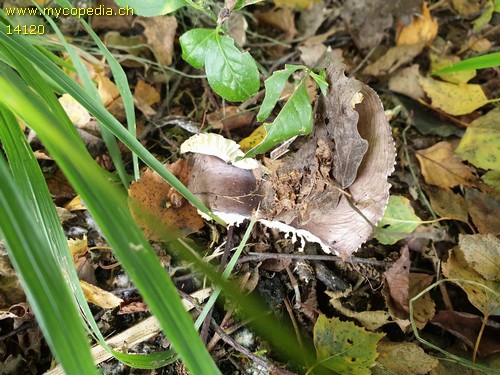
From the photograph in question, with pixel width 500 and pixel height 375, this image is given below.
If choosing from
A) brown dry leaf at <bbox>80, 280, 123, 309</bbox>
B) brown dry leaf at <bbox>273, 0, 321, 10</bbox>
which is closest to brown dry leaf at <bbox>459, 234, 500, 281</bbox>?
brown dry leaf at <bbox>80, 280, 123, 309</bbox>

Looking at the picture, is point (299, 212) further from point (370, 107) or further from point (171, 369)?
point (171, 369)

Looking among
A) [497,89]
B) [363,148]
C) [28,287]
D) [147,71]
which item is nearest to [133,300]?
[28,287]

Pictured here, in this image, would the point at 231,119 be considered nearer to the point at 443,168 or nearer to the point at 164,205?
the point at 164,205

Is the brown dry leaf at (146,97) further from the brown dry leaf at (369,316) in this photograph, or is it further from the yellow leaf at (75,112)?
the brown dry leaf at (369,316)

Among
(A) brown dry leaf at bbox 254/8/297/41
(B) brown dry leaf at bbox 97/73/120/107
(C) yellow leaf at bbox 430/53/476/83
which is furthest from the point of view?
(A) brown dry leaf at bbox 254/8/297/41

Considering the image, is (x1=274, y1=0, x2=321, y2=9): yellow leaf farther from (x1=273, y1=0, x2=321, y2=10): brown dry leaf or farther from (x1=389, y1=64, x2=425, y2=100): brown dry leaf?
(x1=389, y1=64, x2=425, y2=100): brown dry leaf

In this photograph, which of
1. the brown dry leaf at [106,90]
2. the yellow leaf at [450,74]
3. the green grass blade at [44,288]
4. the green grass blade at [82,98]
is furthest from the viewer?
the yellow leaf at [450,74]

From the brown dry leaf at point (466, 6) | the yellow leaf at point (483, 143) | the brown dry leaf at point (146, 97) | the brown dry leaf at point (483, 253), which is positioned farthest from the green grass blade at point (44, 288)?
the brown dry leaf at point (466, 6)
